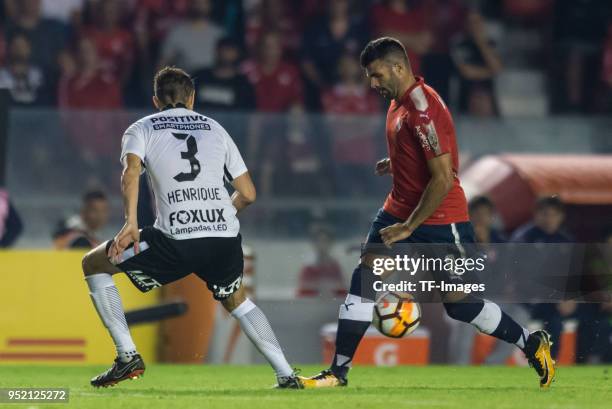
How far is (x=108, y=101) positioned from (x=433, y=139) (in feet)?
27.4

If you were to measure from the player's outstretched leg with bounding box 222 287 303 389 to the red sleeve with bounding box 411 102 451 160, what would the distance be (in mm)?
1369

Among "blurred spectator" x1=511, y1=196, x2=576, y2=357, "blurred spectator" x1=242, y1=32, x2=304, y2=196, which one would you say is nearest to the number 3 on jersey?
"blurred spectator" x1=511, y1=196, x2=576, y2=357

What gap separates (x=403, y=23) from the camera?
18.4 metres

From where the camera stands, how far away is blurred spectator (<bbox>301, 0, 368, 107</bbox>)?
1739 centimetres

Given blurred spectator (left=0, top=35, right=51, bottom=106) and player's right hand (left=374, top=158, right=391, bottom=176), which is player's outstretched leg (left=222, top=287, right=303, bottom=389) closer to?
player's right hand (left=374, top=158, right=391, bottom=176)

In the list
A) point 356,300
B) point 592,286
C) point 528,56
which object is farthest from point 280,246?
point 528,56

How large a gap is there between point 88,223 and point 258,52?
4.11 m

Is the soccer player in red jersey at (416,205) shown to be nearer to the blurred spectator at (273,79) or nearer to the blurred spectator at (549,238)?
the blurred spectator at (549,238)

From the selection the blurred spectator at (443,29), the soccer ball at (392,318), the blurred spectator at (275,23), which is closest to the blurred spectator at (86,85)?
the blurred spectator at (275,23)

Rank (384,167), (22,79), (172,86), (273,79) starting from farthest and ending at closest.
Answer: (273,79), (22,79), (384,167), (172,86)

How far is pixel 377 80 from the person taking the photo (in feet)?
30.1

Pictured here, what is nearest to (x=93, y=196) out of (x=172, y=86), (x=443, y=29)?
(x=172, y=86)

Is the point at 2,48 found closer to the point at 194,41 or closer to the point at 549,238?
the point at 194,41

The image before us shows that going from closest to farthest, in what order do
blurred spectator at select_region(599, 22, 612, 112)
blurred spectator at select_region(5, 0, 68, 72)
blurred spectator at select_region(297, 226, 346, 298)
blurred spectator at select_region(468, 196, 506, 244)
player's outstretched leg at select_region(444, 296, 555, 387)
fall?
player's outstretched leg at select_region(444, 296, 555, 387)
blurred spectator at select_region(468, 196, 506, 244)
blurred spectator at select_region(297, 226, 346, 298)
blurred spectator at select_region(5, 0, 68, 72)
blurred spectator at select_region(599, 22, 612, 112)
